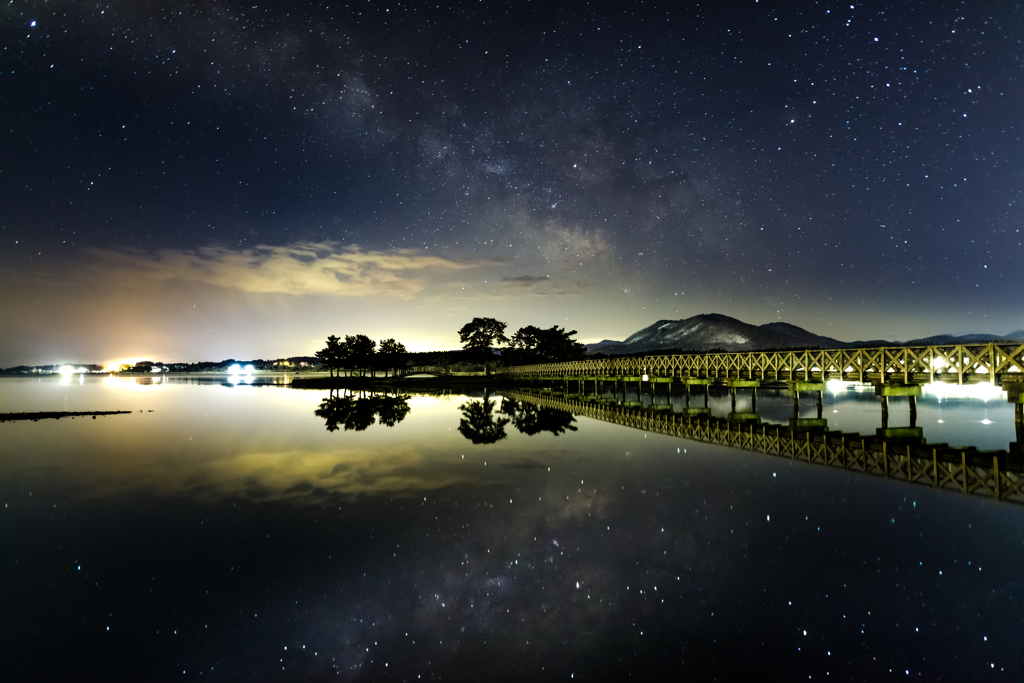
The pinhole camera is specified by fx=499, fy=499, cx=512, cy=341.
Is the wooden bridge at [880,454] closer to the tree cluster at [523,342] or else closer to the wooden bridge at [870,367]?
the wooden bridge at [870,367]

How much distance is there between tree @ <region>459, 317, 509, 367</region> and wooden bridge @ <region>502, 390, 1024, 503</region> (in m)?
82.4

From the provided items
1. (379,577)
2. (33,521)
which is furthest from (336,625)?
(33,521)

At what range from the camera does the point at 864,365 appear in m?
26.5

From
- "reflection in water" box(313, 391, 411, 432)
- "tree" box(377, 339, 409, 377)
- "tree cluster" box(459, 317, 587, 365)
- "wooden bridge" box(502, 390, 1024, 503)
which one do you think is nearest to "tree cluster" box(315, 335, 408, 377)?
"tree" box(377, 339, 409, 377)

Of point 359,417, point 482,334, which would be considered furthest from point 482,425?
point 482,334

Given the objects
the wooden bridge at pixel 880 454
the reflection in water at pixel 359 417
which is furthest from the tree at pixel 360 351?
A: the wooden bridge at pixel 880 454

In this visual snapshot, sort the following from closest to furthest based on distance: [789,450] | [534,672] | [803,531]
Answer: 1. [534,672]
2. [803,531]
3. [789,450]

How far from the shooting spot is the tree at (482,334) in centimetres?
10805

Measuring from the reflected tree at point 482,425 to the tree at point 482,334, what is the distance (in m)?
69.5

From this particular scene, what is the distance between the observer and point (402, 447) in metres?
20.7

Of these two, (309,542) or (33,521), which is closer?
(309,542)

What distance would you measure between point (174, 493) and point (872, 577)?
16.2m

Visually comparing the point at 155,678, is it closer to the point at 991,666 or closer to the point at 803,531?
the point at 991,666

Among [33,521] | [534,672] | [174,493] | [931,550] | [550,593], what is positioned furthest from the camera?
[174,493]
